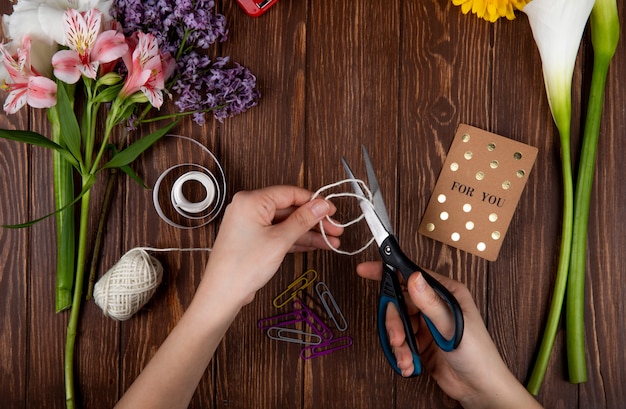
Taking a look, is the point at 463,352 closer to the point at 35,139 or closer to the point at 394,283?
the point at 394,283

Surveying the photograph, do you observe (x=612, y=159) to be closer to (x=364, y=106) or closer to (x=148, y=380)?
(x=364, y=106)

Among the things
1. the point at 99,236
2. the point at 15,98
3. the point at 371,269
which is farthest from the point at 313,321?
the point at 15,98

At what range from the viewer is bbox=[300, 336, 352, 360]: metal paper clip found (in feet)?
3.27

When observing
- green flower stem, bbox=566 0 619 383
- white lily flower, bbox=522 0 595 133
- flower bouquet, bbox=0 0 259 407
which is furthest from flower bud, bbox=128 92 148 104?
green flower stem, bbox=566 0 619 383

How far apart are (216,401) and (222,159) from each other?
0.46 m

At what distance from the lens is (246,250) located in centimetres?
79

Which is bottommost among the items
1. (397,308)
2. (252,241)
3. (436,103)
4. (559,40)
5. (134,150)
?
(397,308)

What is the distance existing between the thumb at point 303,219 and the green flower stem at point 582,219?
50 centimetres

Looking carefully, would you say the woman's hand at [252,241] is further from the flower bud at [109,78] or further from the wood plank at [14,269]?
the wood plank at [14,269]

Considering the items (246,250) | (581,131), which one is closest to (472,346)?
(246,250)

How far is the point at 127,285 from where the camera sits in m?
0.92

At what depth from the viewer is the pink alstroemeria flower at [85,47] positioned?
0.82 m

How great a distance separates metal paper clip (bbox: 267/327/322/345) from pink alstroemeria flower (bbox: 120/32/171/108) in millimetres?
464

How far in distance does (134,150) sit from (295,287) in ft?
1.27
